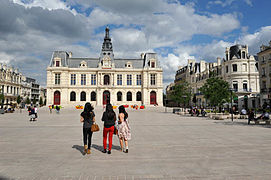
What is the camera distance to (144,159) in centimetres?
666

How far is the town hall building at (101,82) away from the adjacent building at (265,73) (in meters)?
32.1

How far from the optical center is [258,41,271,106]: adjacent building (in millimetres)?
34781

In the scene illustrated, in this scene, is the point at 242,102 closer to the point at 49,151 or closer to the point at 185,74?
the point at 185,74

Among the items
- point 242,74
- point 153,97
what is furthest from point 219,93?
point 153,97

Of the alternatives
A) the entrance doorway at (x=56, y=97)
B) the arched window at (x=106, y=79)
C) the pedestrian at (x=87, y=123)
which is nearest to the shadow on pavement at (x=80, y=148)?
the pedestrian at (x=87, y=123)

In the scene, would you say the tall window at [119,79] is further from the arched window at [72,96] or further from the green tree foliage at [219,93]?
the green tree foliage at [219,93]

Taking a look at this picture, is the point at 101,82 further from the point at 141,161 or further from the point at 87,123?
the point at 141,161

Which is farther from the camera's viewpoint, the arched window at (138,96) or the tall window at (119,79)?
the arched window at (138,96)

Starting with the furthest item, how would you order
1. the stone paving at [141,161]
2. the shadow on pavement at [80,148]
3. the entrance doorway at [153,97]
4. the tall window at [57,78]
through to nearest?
the entrance doorway at [153,97] → the tall window at [57,78] → the shadow on pavement at [80,148] → the stone paving at [141,161]

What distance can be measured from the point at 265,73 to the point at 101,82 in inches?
1687

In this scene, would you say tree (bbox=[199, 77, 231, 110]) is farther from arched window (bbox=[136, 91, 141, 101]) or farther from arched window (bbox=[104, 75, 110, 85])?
arched window (bbox=[104, 75, 110, 85])

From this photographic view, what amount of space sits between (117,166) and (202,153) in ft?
10.7

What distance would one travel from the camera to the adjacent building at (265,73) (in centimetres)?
3478

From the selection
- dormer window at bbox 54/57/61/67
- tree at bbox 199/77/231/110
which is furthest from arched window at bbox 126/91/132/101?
tree at bbox 199/77/231/110
